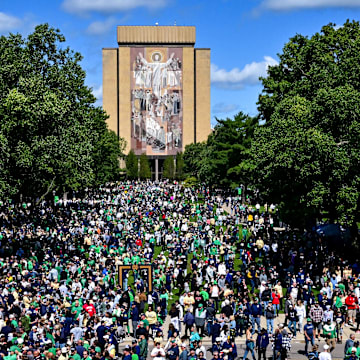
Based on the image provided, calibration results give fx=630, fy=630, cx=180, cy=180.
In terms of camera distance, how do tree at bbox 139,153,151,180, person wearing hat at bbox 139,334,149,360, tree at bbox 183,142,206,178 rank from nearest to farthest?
person wearing hat at bbox 139,334,149,360, tree at bbox 183,142,206,178, tree at bbox 139,153,151,180

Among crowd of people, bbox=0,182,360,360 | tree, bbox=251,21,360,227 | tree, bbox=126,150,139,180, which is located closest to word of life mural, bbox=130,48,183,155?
tree, bbox=126,150,139,180

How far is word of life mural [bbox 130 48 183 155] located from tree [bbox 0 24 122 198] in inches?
3644

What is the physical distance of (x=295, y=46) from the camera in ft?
127

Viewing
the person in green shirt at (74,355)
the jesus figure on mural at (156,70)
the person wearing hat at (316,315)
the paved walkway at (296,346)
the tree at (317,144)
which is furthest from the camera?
the jesus figure on mural at (156,70)

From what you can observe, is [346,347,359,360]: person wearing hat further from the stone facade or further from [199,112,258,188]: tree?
the stone facade

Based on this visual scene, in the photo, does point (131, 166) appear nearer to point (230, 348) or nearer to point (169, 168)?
point (169, 168)

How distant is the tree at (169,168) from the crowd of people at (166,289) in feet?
269

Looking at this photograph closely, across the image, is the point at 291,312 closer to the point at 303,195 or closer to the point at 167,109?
the point at 303,195

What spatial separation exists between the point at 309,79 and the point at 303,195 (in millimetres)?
8427

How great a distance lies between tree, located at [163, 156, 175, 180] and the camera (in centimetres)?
12544

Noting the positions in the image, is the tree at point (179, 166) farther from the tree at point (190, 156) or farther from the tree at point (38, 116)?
the tree at point (38, 116)

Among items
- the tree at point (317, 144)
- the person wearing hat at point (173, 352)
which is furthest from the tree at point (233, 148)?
the person wearing hat at point (173, 352)

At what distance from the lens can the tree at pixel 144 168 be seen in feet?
408

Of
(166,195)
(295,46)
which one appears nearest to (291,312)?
(295,46)
